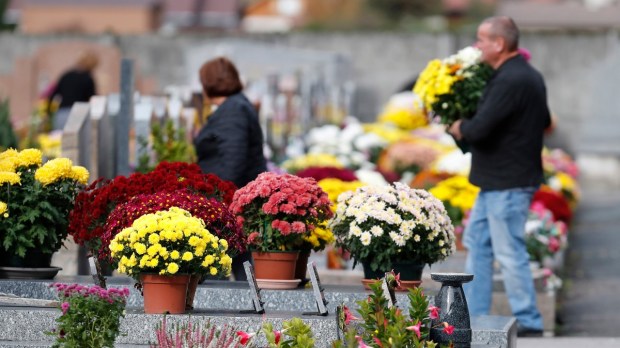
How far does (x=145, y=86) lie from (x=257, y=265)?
63.3 ft

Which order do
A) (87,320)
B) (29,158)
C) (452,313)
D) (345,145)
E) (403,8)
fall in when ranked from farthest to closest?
(403,8), (345,145), (29,158), (452,313), (87,320)

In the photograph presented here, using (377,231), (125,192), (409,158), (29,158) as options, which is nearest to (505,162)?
(377,231)

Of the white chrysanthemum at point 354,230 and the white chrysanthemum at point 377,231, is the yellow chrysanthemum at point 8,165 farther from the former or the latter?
the white chrysanthemum at point 377,231

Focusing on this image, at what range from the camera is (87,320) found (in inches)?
218

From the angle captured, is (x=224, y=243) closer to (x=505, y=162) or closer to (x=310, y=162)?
(x=505, y=162)

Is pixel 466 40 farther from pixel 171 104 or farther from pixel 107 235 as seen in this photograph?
pixel 107 235

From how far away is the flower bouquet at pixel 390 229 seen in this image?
7.15 meters

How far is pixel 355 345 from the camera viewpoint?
533cm

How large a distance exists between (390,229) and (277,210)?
1.84ft

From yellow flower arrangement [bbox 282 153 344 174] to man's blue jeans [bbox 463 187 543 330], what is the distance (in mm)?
5202

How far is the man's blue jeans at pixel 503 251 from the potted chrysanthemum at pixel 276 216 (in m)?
1.59

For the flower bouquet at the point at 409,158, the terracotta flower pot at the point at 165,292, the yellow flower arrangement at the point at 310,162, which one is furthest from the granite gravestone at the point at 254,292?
the flower bouquet at the point at 409,158

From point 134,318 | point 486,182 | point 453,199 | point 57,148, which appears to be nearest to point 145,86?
point 57,148

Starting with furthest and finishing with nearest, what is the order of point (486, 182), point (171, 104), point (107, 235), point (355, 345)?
point (171, 104)
point (486, 182)
point (107, 235)
point (355, 345)
